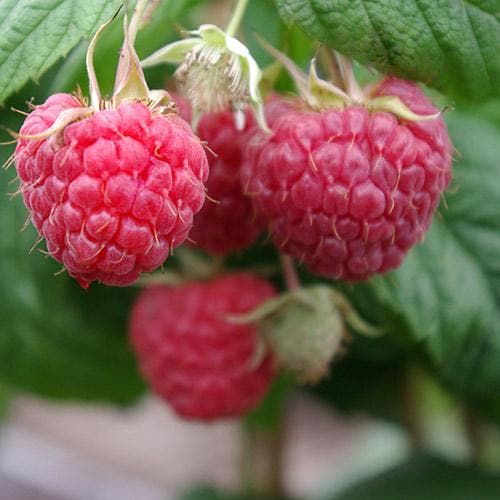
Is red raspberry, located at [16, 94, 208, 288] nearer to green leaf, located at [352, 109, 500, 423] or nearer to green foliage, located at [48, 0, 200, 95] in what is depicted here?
green foliage, located at [48, 0, 200, 95]

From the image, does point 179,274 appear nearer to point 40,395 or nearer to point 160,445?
point 40,395

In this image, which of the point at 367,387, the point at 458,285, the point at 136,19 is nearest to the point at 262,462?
the point at 367,387

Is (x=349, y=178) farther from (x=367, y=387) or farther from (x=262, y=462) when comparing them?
(x=262, y=462)

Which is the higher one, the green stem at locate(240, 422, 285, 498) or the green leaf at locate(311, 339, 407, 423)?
the green leaf at locate(311, 339, 407, 423)

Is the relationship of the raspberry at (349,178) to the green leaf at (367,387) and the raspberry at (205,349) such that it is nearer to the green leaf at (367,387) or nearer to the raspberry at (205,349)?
the raspberry at (205,349)

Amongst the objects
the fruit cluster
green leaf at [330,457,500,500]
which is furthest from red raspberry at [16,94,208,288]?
green leaf at [330,457,500,500]

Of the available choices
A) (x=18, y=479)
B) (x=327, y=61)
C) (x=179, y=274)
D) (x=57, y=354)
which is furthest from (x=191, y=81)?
(x=18, y=479)

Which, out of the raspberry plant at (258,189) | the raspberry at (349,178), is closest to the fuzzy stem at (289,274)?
the raspberry plant at (258,189)

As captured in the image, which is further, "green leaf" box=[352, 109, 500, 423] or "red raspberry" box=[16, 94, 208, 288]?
"green leaf" box=[352, 109, 500, 423]
